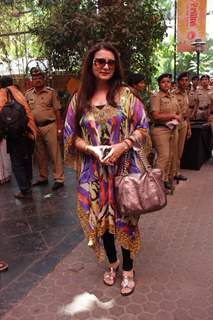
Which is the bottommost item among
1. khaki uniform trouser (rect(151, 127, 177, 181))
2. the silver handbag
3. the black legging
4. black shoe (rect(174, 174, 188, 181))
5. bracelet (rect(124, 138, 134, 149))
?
black shoe (rect(174, 174, 188, 181))

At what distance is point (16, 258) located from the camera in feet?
11.0

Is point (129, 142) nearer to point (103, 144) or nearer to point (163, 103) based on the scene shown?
point (103, 144)

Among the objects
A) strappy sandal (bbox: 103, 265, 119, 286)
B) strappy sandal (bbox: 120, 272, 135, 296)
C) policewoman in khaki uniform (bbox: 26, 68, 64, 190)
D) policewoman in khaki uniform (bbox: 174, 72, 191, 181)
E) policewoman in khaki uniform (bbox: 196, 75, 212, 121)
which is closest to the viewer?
strappy sandal (bbox: 120, 272, 135, 296)

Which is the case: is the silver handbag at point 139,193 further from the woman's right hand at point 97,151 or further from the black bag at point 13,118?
the black bag at point 13,118

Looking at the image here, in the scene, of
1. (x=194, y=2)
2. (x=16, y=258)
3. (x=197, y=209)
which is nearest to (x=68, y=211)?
(x=16, y=258)

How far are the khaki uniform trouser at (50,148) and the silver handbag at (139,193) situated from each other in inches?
122

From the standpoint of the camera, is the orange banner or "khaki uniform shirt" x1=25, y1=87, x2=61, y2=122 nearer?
"khaki uniform shirt" x1=25, y1=87, x2=61, y2=122

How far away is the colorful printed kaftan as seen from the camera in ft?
7.98

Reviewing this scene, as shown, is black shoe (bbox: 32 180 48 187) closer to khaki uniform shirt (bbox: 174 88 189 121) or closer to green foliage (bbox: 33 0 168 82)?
green foliage (bbox: 33 0 168 82)

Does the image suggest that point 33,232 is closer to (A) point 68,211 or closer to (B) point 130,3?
(A) point 68,211

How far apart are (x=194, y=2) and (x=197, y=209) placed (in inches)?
279

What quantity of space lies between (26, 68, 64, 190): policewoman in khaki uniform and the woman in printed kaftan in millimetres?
2713

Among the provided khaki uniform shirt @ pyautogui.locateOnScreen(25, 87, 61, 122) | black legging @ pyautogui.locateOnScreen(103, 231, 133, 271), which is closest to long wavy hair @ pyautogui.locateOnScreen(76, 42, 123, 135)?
black legging @ pyautogui.locateOnScreen(103, 231, 133, 271)

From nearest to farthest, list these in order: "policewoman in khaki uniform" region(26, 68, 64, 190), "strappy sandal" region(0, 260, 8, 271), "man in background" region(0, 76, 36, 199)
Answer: "strappy sandal" region(0, 260, 8, 271) < "man in background" region(0, 76, 36, 199) < "policewoman in khaki uniform" region(26, 68, 64, 190)
